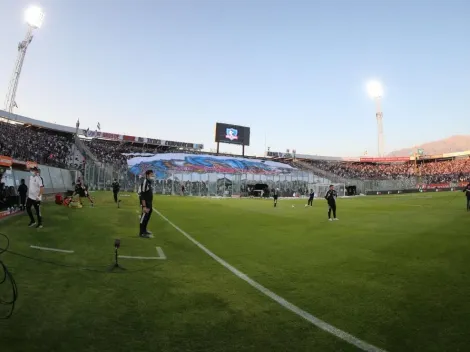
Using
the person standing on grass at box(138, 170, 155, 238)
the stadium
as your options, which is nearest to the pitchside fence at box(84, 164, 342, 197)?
the stadium

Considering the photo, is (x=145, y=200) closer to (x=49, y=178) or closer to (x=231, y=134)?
(x=49, y=178)

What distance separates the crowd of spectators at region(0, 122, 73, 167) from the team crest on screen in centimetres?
3323

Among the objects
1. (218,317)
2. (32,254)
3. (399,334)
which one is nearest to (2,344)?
(218,317)

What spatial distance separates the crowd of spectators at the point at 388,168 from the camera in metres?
87.2

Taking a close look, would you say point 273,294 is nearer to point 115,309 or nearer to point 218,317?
point 218,317

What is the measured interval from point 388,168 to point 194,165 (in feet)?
212

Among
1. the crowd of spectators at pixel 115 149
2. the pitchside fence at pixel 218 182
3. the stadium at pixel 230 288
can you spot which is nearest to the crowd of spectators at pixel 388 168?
the pitchside fence at pixel 218 182

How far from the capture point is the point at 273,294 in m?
5.32

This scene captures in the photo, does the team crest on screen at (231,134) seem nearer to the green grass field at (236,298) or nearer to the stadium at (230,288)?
the stadium at (230,288)

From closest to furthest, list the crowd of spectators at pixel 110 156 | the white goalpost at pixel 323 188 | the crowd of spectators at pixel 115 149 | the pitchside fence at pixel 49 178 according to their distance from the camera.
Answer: the pitchside fence at pixel 49 178
the crowd of spectators at pixel 110 156
the white goalpost at pixel 323 188
the crowd of spectators at pixel 115 149

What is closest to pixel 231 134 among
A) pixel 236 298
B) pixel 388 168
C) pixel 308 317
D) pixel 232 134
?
pixel 232 134

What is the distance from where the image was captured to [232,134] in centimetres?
7894

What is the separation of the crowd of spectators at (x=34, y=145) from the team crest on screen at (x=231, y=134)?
109 feet

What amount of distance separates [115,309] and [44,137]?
64.4m
